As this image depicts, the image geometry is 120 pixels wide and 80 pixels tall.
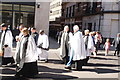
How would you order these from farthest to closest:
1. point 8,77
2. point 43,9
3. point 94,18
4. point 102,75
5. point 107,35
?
point 94,18, point 107,35, point 43,9, point 102,75, point 8,77

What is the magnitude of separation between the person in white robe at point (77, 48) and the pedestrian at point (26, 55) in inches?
80.3

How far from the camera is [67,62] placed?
9383 millimetres

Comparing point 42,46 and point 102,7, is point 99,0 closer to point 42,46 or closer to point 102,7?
point 102,7

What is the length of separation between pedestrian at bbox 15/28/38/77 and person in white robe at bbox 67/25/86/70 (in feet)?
6.69

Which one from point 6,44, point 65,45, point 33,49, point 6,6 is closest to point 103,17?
point 6,6

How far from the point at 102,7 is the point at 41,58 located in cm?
1787

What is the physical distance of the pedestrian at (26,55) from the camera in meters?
6.92

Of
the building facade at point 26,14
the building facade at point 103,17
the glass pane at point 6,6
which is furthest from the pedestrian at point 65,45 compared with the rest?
the building facade at point 103,17

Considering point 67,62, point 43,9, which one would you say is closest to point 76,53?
point 67,62

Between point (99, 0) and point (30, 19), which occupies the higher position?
point (99, 0)

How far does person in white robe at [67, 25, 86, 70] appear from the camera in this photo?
839 cm

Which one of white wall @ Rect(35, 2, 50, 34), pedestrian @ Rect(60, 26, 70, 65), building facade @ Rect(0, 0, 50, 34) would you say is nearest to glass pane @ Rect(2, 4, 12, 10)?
building facade @ Rect(0, 0, 50, 34)

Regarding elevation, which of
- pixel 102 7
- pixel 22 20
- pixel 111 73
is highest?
pixel 102 7

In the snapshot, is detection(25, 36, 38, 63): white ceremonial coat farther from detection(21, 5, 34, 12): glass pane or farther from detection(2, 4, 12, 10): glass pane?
detection(21, 5, 34, 12): glass pane
